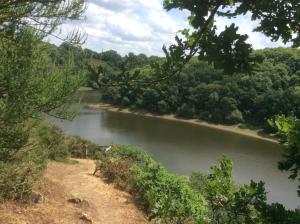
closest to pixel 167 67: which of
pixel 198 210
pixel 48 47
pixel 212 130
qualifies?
pixel 48 47

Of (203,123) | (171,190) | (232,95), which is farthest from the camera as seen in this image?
(203,123)

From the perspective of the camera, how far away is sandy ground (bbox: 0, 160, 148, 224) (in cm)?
1515

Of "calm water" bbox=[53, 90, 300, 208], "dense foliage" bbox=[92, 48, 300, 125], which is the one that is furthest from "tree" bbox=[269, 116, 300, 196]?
"dense foliage" bbox=[92, 48, 300, 125]

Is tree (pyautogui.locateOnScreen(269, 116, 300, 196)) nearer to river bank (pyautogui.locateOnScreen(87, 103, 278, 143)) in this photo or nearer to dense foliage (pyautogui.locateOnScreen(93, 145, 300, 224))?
dense foliage (pyautogui.locateOnScreen(93, 145, 300, 224))

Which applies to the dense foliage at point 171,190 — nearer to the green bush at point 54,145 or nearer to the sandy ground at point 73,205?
the sandy ground at point 73,205

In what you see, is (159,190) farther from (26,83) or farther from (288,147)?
(288,147)

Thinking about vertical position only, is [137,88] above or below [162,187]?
above

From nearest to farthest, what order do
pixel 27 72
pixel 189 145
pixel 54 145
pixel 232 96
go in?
1. pixel 27 72
2. pixel 54 145
3. pixel 189 145
4. pixel 232 96

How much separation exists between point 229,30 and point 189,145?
52.4m

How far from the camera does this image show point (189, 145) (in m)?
55.6

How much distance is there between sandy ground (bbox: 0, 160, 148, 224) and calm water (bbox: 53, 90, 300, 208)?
1827 cm

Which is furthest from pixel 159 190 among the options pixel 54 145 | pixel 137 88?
pixel 137 88

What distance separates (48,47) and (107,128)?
173 ft

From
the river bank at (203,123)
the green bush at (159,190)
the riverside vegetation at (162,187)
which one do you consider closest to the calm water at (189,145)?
the river bank at (203,123)
